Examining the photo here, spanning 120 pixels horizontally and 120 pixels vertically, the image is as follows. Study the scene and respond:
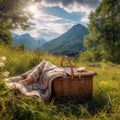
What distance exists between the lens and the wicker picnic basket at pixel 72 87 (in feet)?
19.5

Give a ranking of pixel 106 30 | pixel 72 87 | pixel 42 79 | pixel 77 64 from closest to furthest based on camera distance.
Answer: pixel 72 87
pixel 42 79
pixel 77 64
pixel 106 30

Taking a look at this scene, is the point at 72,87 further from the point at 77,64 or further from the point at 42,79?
the point at 77,64

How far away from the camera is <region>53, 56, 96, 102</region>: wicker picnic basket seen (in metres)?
5.94

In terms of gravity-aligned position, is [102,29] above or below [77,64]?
above

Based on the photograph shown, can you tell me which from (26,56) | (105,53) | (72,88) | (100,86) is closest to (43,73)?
(72,88)

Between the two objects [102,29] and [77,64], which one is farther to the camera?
[102,29]

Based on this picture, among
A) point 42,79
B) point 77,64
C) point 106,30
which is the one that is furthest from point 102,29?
point 42,79

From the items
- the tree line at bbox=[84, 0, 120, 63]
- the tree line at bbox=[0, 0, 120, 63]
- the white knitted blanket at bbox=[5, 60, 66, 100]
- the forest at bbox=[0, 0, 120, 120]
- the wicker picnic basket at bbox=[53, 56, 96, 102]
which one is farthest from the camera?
the tree line at bbox=[84, 0, 120, 63]

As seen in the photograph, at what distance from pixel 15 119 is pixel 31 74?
2761 millimetres

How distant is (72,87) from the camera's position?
6.00 meters

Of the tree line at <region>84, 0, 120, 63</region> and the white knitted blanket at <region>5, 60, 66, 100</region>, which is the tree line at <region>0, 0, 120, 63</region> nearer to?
the tree line at <region>84, 0, 120, 63</region>

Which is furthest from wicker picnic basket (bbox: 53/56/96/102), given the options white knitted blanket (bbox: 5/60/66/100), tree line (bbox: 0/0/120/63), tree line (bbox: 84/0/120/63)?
tree line (bbox: 84/0/120/63)

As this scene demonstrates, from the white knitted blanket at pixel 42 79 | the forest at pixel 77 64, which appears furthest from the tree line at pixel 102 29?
the white knitted blanket at pixel 42 79

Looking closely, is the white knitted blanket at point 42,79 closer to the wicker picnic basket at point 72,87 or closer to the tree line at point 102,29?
the wicker picnic basket at point 72,87
